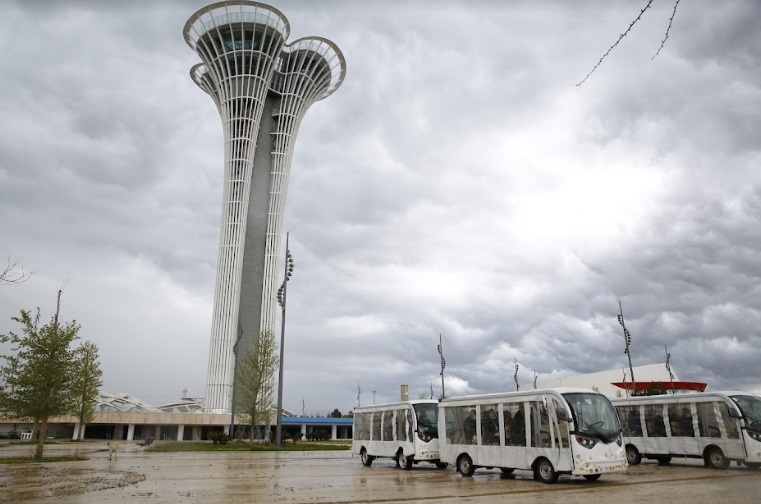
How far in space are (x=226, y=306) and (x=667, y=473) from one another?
180 ft

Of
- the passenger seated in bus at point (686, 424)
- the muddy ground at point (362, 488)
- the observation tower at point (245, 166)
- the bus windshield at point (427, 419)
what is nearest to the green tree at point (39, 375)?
the muddy ground at point (362, 488)

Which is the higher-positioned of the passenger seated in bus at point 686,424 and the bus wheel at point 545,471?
the passenger seated in bus at point 686,424

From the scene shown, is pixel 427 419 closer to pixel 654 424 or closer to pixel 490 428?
pixel 490 428

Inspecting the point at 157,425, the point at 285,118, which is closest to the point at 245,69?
the point at 285,118

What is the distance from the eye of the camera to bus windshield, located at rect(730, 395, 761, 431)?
1533 cm

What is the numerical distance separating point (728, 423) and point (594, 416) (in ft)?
18.3

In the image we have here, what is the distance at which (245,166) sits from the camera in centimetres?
6631

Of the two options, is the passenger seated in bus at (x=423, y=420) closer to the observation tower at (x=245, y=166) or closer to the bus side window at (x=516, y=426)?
the bus side window at (x=516, y=426)

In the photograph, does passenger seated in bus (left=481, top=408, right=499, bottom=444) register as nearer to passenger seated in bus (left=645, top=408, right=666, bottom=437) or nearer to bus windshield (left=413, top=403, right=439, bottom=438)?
bus windshield (left=413, top=403, right=439, bottom=438)

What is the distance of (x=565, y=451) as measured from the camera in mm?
12875

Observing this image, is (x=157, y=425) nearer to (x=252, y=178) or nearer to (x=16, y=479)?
(x=252, y=178)

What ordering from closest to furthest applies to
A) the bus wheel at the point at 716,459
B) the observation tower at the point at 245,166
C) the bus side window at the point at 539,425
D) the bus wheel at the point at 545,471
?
the bus wheel at the point at 545,471
the bus side window at the point at 539,425
the bus wheel at the point at 716,459
the observation tower at the point at 245,166

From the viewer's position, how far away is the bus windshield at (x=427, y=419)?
17.9 metres

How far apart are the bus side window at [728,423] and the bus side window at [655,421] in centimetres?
206
